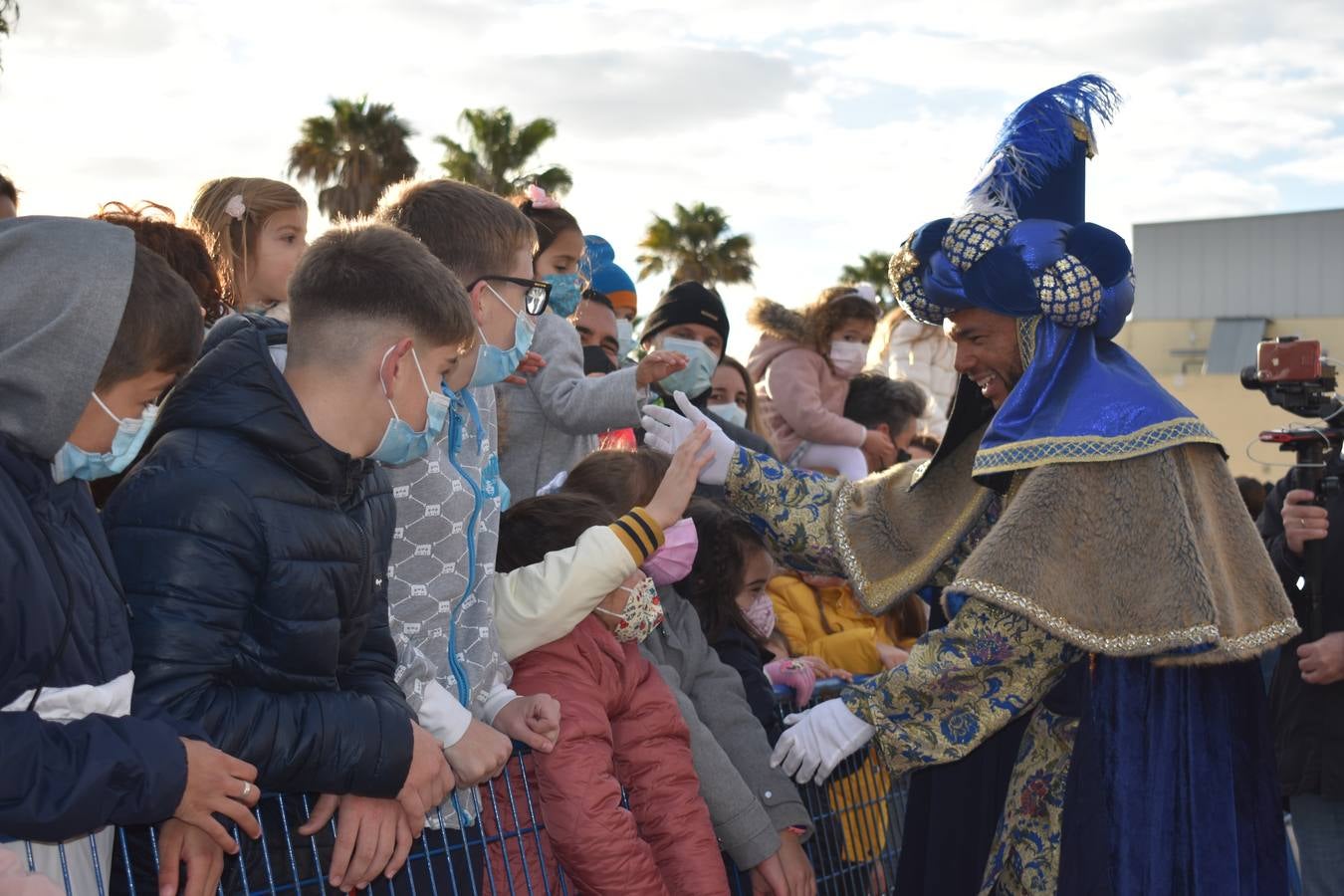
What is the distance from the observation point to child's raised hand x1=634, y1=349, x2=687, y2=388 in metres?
4.84

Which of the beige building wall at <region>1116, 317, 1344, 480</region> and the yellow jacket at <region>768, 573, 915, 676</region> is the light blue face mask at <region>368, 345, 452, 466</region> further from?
the beige building wall at <region>1116, 317, 1344, 480</region>

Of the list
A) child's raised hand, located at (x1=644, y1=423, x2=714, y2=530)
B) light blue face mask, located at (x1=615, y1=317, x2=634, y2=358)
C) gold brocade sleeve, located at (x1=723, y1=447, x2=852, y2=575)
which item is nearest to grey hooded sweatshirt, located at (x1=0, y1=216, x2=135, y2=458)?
child's raised hand, located at (x1=644, y1=423, x2=714, y2=530)

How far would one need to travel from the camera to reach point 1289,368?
19.6ft

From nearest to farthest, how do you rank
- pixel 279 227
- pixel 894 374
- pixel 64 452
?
pixel 64 452 < pixel 279 227 < pixel 894 374

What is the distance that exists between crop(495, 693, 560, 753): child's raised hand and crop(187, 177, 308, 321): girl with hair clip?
168cm

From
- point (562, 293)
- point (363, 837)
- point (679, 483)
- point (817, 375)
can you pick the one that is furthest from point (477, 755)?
point (817, 375)

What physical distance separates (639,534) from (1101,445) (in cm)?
125

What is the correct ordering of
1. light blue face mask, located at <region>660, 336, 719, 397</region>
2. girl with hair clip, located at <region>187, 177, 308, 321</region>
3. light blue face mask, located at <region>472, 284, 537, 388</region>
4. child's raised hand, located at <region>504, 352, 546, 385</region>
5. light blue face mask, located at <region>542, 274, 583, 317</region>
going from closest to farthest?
light blue face mask, located at <region>472, 284, 537, 388</region> < girl with hair clip, located at <region>187, 177, 308, 321</region> < child's raised hand, located at <region>504, 352, 546, 385</region> < light blue face mask, located at <region>542, 274, 583, 317</region> < light blue face mask, located at <region>660, 336, 719, 397</region>

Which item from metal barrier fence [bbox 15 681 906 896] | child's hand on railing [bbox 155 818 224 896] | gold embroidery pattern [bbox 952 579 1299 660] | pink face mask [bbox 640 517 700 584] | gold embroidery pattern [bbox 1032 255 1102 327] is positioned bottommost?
metal barrier fence [bbox 15 681 906 896]

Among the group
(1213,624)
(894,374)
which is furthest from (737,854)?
(894,374)

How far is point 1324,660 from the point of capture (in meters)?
5.77

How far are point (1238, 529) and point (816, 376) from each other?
13.0ft

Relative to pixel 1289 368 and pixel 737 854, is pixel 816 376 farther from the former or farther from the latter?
pixel 737 854

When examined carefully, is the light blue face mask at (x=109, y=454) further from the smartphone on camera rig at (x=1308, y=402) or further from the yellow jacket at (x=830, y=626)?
the smartphone on camera rig at (x=1308, y=402)
